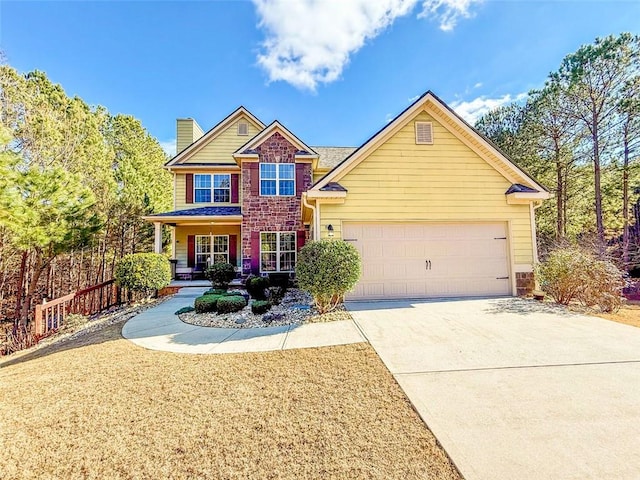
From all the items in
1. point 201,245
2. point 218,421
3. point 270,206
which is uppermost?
point 270,206

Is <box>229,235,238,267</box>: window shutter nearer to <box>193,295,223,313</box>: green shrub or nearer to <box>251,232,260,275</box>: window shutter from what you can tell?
<box>251,232,260,275</box>: window shutter

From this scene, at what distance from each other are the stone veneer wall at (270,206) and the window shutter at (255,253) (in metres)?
0.16

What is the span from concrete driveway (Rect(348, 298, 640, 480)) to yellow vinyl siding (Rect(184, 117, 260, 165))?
41.8 feet

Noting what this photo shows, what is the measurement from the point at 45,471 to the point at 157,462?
3.10ft

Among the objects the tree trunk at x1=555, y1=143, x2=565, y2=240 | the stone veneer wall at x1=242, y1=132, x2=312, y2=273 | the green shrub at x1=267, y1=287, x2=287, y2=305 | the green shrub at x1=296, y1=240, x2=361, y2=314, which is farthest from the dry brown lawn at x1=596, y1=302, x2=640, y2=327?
the tree trunk at x1=555, y1=143, x2=565, y2=240

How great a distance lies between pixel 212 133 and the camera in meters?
15.7

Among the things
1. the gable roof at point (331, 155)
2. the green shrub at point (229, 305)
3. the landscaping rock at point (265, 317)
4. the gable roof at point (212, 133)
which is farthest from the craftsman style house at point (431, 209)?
the gable roof at point (212, 133)

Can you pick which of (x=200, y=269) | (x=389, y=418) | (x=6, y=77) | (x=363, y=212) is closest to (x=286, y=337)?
(x=389, y=418)

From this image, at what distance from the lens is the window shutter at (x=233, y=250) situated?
15414mm

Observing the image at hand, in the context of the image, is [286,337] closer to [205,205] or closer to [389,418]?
[389,418]

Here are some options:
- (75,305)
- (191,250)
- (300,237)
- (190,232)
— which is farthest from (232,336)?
(190,232)

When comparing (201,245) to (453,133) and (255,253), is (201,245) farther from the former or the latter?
(453,133)

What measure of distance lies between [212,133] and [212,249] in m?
6.26

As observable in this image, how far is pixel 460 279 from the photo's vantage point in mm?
9305
